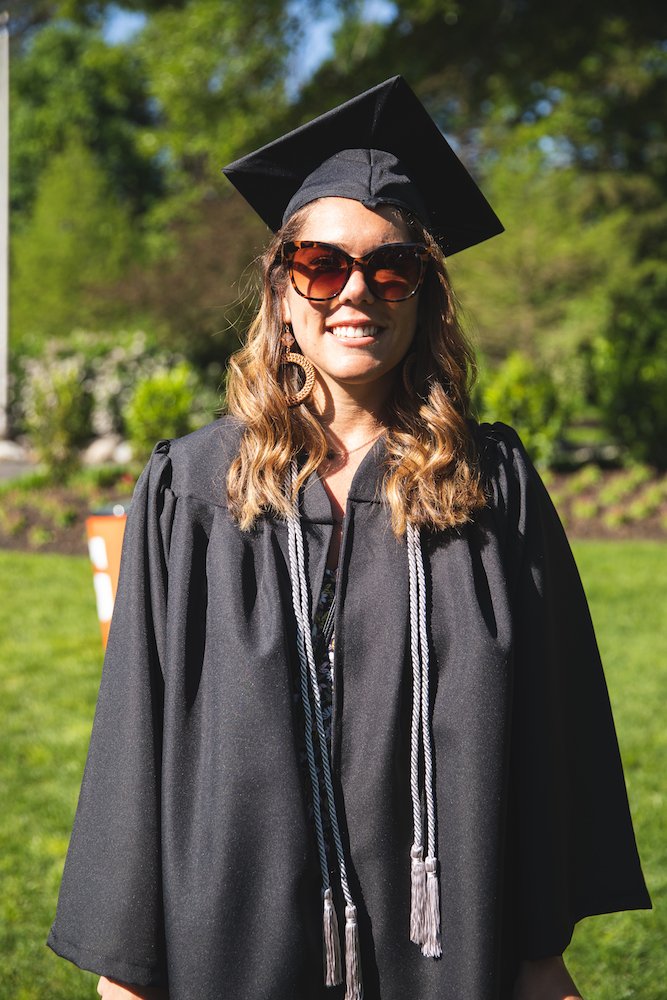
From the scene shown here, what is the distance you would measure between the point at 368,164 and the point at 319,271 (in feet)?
0.82

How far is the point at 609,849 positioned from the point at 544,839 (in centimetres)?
18

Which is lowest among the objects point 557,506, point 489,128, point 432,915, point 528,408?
point 432,915

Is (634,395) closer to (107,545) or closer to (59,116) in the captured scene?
(107,545)

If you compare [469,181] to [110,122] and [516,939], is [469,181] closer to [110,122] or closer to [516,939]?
[516,939]

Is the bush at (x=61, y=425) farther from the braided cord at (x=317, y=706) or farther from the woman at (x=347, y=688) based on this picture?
the braided cord at (x=317, y=706)

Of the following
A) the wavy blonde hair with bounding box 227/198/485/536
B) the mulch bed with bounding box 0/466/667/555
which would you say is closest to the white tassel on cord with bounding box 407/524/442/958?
the wavy blonde hair with bounding box 227/198/485/536

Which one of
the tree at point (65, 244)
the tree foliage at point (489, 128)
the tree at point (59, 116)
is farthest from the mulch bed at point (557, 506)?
the tree at point (59, 116)

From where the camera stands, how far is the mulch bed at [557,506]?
9.44 m

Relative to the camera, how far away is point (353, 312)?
1.88 meters

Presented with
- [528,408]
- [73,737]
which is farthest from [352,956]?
[528,408]

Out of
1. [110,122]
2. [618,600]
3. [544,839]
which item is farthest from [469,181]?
[110,122]

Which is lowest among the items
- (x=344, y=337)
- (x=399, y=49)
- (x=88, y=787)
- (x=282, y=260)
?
(x=88, y=787)

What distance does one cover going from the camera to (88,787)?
1.83 meters

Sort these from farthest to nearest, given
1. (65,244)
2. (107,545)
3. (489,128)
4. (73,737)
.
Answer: (65,244) < (489,128) < (73,737) < (107,545)
